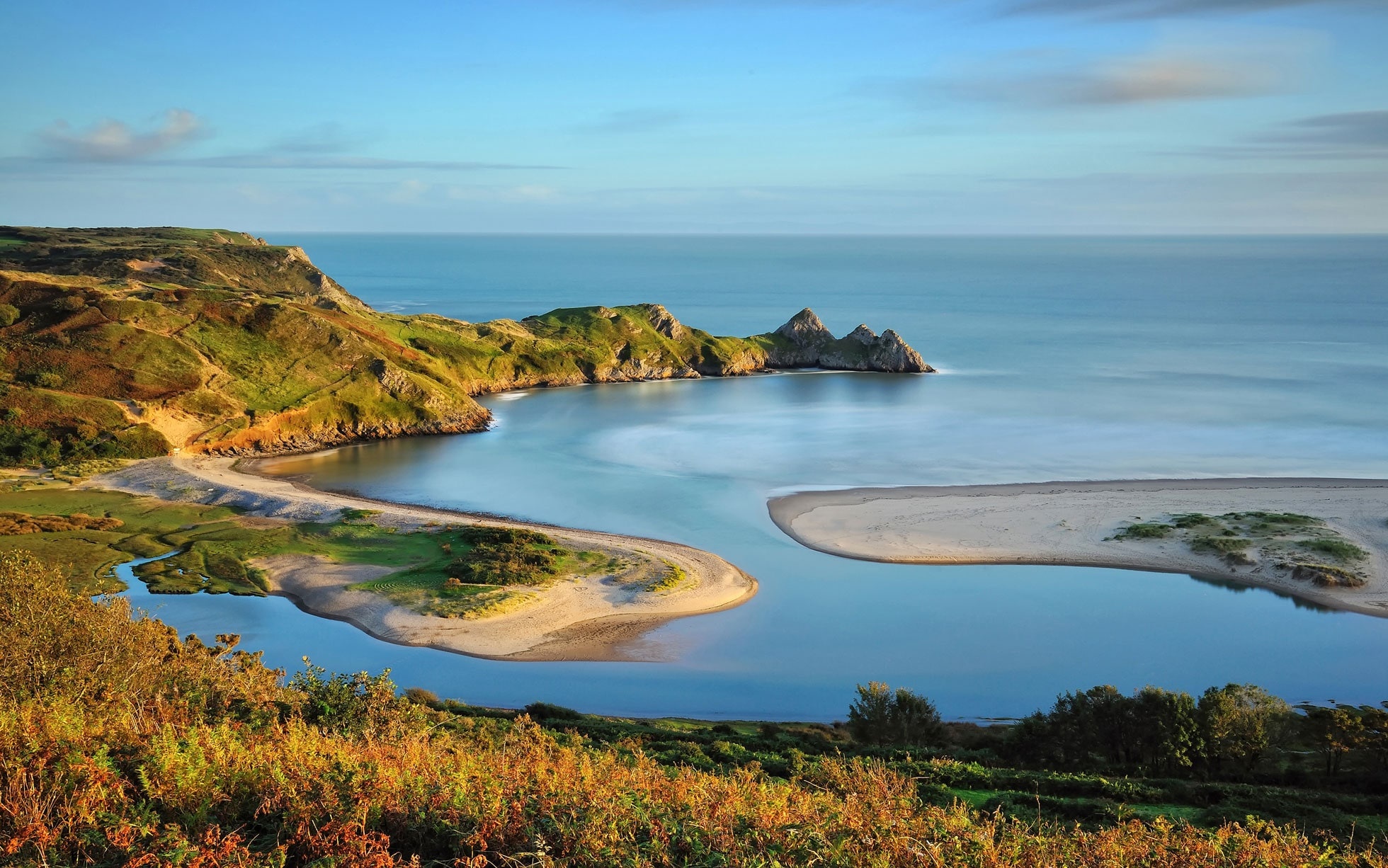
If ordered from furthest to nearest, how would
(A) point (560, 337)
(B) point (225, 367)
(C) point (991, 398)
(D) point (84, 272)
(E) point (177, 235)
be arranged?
1. (E) point (177, 235)
2. (A) point (560, 337)
3. (D) point (84, 272)
4. (C) point (991, 398)
5. (B) point (225, 367)

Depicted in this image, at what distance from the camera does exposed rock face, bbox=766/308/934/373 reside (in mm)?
105375

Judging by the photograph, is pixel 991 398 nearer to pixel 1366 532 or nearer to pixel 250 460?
pixel 1366 532

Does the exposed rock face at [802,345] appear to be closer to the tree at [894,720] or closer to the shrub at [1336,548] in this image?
the shrub at [1336,548]

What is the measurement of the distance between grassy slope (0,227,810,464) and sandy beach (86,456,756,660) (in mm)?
10826

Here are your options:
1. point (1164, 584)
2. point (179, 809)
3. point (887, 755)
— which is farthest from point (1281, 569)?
point (179, 809)

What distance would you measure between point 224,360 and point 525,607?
42921mm

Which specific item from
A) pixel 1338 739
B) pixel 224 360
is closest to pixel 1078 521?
pixel 1338 739

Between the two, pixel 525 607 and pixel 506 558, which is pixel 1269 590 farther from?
pixel 506 558

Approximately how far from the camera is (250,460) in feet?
205

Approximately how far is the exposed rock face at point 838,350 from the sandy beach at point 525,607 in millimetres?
64769

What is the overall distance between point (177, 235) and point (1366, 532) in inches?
5460

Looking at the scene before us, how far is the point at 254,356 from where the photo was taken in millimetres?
70375

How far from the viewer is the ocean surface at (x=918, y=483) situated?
3284 cm

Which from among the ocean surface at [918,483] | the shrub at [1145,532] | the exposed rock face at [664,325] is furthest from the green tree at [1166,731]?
the exposed rock face at [664,325]
